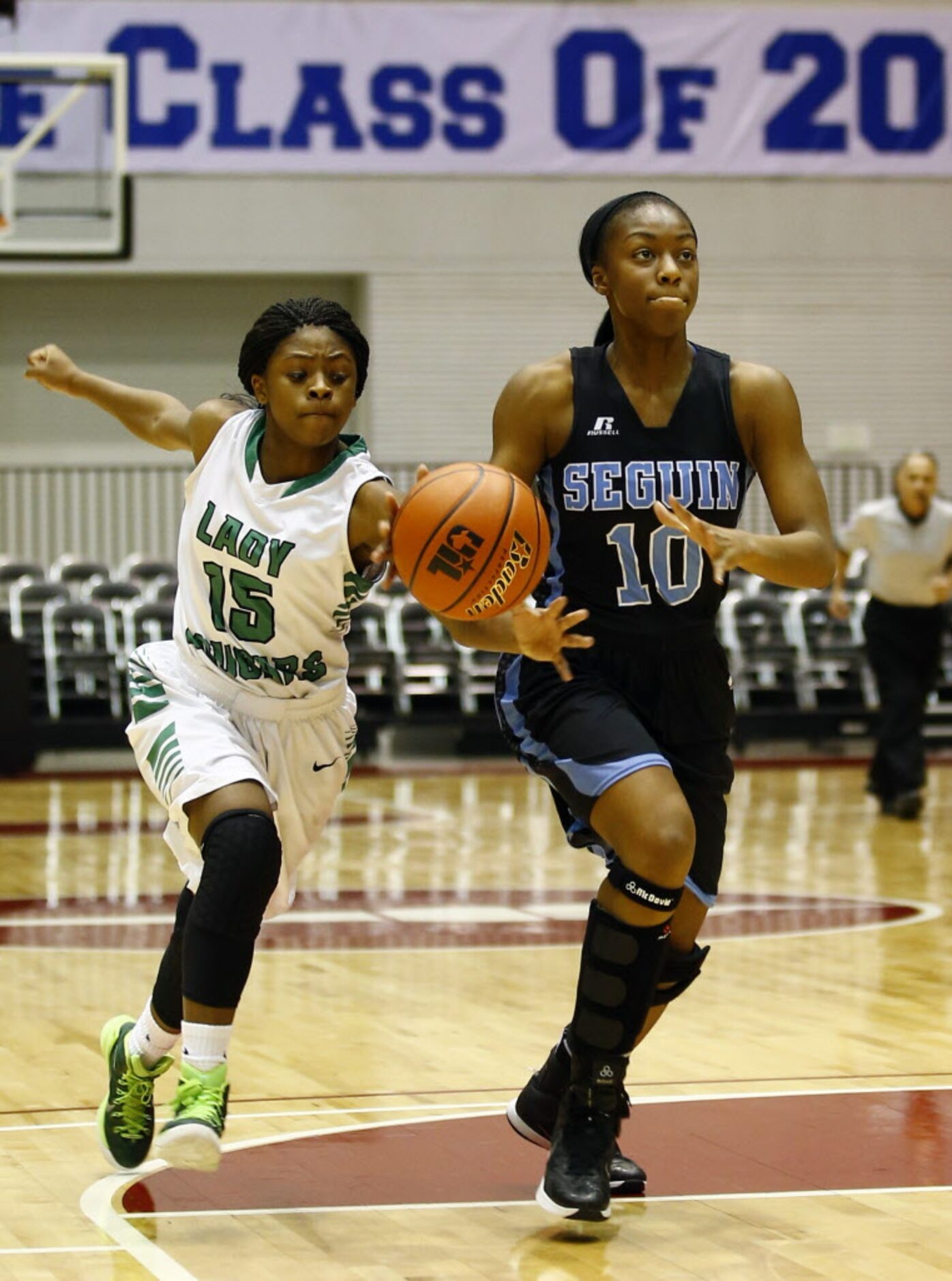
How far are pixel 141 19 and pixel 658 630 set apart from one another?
49.9 feet

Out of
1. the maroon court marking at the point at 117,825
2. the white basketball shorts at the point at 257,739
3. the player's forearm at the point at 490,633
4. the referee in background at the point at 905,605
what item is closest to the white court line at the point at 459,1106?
the white basketball shorts at the point at 257,739

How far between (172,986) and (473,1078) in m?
1.28

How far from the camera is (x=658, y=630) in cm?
432

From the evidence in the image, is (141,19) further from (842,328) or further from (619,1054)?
(619,1054)

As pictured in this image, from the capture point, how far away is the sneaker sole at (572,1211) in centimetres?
397

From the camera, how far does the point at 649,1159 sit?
14.8 feet

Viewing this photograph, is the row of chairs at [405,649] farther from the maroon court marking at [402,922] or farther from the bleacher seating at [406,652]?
the maroon court marking at [402,922]

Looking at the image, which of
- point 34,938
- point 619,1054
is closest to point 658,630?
point 619,1054

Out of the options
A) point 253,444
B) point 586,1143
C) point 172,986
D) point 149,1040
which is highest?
point 253,444

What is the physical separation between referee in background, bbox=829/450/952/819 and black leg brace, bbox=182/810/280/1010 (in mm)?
7960

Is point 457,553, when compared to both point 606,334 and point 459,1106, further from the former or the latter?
point 459,1106

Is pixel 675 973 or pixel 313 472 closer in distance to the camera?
pixel 313 472

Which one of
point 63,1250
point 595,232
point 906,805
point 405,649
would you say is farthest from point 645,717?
point 405,649

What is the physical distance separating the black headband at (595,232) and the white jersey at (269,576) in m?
0.62
